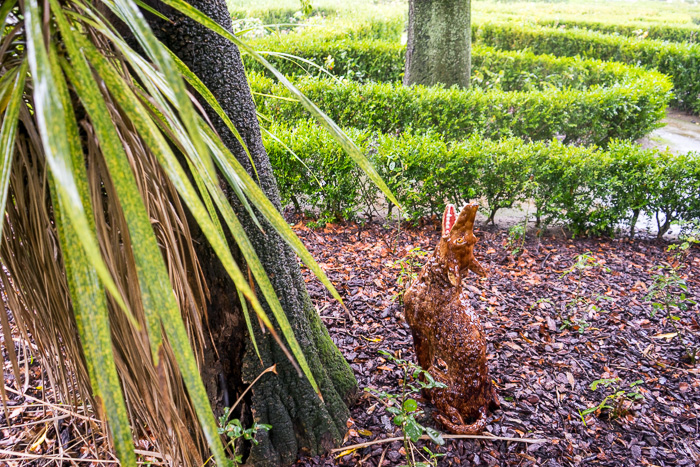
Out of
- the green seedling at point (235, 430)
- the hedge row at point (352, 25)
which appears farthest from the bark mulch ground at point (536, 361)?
the hedge row at point (352, 25)

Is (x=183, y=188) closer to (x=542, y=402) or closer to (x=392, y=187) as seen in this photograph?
(x=542, y=402)

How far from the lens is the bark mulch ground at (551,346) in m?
2.02

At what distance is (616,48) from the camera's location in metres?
10.4

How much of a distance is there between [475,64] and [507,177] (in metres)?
5.36

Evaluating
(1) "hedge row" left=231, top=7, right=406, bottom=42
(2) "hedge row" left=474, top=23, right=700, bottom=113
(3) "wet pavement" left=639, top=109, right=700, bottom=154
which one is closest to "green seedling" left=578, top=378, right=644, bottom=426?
(3) "wet pavement" left=639, top=109, right=700, bottom=154

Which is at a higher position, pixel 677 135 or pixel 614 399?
pixel 614 399

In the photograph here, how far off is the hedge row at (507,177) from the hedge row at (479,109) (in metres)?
1.17

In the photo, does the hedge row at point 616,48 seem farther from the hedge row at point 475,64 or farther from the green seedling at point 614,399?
the green seedling at point 614,399

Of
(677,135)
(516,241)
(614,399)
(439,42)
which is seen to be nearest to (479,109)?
(439,42)

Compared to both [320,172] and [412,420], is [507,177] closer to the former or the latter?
[320,172]

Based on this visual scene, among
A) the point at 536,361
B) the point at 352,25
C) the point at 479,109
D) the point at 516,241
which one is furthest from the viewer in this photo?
the point at 352,25

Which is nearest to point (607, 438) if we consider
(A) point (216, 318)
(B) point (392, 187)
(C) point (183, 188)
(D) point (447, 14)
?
(A) point (216, 318)

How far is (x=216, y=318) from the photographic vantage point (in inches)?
67.7

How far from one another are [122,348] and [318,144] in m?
3.23
